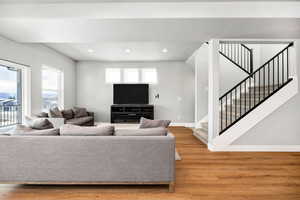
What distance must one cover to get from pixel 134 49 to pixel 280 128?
4.45m

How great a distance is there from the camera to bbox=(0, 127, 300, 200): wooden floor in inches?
87.3

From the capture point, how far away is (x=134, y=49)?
565 centimetres

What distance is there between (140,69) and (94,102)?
2.47 meters

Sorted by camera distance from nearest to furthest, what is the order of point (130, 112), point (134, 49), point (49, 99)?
point (134, 49) < point (49, 99) < point (130, 112)

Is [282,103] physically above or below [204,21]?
below

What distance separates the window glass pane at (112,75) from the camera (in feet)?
25.0

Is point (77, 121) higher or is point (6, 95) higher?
point (6, 95)

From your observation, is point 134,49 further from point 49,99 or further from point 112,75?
point 49,99

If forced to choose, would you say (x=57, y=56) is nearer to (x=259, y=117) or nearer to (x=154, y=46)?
(x=154, y=46)

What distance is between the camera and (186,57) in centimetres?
685

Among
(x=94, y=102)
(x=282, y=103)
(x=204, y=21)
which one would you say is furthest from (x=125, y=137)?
(x=94, y=102)

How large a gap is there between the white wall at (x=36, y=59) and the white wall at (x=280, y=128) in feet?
17.7

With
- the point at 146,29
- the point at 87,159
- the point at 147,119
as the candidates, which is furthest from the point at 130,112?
the point at 87,159

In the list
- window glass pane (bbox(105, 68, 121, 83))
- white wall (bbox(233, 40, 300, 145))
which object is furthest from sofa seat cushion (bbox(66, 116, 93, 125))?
white wall (bbox(233, 40, 300, 145))
